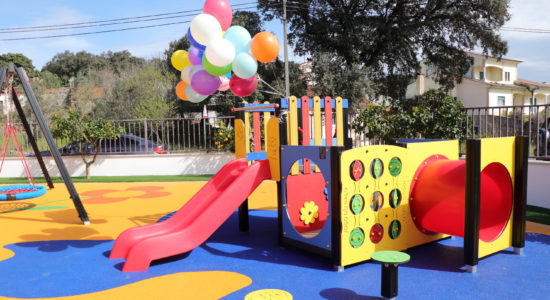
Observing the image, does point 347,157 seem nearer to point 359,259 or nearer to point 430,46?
point 359,259

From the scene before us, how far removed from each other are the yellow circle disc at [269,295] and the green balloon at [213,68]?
2.72 metres

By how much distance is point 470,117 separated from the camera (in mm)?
8867

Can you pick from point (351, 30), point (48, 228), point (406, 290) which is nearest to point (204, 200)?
point (406, 290)

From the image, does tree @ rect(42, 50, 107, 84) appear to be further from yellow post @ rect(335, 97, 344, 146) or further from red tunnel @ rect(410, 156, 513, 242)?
red tunnel @ rect(410, 156, 513, 242)

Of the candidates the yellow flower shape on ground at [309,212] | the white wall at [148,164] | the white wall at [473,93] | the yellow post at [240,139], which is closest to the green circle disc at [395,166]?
the yellow flower shape on ground at [309,212]

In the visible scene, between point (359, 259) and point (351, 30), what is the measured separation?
18237mm

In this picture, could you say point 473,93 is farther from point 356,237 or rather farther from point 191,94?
point 356,237

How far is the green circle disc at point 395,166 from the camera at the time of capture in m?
4.54

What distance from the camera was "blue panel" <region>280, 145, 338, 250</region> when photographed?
4230 mm

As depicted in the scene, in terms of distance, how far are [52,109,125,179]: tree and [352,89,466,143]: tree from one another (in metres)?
8.27

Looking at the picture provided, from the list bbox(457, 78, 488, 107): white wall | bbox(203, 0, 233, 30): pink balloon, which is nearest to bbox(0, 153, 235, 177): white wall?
bbox(203, 0, 233, 30): pink balloon

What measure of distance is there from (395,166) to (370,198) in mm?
551

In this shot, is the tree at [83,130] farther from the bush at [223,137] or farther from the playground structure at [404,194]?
the playground structure at [404,194]

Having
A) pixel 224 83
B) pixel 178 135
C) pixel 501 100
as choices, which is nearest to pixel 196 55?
pixel 224 83
